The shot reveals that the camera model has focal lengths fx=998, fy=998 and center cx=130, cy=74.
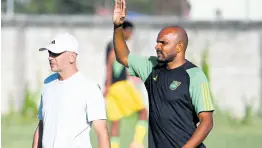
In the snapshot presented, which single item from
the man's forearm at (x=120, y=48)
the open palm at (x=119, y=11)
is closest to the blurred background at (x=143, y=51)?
the man's forearm at (x=120, y=48)

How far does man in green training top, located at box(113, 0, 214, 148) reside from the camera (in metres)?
7.64

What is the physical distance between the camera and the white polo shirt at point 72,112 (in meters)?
7.74

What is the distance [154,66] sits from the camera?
8.02 m

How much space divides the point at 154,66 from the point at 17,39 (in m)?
14.8

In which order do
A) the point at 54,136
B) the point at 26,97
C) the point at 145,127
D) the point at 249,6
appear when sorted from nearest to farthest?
the point at 54,136 → the point at 145,127 → the point at 26,97 → the point at 249,6

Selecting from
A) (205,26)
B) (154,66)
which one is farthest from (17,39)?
(154,66)

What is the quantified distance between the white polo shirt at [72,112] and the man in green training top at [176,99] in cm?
45

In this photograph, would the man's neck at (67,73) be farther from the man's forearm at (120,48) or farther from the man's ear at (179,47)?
the man's ear at (179,47)

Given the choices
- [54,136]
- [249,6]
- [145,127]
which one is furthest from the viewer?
[249,6]

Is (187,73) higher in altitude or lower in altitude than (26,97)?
higher

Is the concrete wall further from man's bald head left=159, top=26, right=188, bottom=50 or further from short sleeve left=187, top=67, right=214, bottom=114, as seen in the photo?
short sleeve left=187, top=67, right=214, bottom=114

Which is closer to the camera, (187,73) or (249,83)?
(187,73)

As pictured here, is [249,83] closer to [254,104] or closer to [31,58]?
[254,104]

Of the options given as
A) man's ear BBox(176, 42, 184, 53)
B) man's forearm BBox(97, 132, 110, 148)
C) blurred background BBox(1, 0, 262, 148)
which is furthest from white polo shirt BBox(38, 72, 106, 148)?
blurred background BBox(1, 0, 262, 148)
